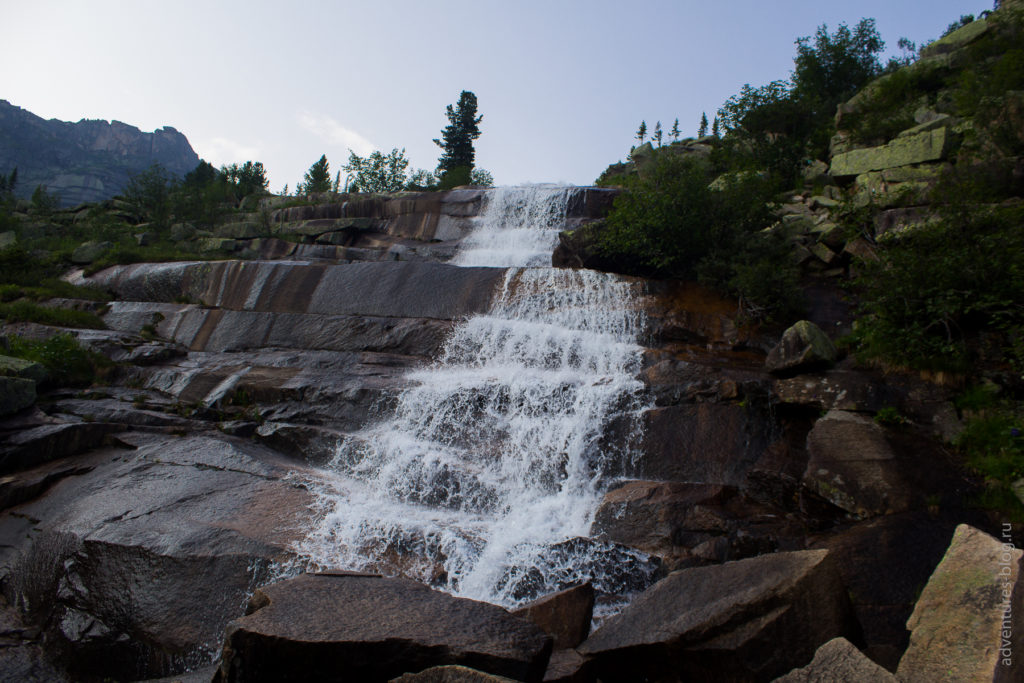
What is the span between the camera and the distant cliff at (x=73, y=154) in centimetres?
11631

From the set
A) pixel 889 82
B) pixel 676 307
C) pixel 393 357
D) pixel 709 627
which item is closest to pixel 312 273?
pixel 393 357

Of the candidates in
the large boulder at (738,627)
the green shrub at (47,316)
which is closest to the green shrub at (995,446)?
the large boulder at (738,627)

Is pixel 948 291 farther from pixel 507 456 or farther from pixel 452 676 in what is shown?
pixel 452 676

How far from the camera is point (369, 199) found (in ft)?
76.9

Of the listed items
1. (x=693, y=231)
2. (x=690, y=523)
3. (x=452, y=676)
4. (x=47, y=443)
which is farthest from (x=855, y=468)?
(x=47, y=443)

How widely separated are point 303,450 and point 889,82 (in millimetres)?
21460

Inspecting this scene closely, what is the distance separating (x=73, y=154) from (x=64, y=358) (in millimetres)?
167285

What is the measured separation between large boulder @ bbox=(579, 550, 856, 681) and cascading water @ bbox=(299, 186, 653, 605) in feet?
5.57

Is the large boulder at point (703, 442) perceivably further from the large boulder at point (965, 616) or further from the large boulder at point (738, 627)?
the large boulder at point (965, 616)

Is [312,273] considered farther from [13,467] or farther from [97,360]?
[13,467]

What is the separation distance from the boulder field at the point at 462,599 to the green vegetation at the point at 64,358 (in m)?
0.35

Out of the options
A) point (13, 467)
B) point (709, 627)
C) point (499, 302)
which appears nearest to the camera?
point (709, 627)

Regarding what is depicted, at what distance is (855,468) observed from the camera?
637 centimetres

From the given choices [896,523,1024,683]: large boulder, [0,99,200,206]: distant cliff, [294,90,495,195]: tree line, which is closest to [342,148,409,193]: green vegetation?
[294,90,495,195]: tree line
